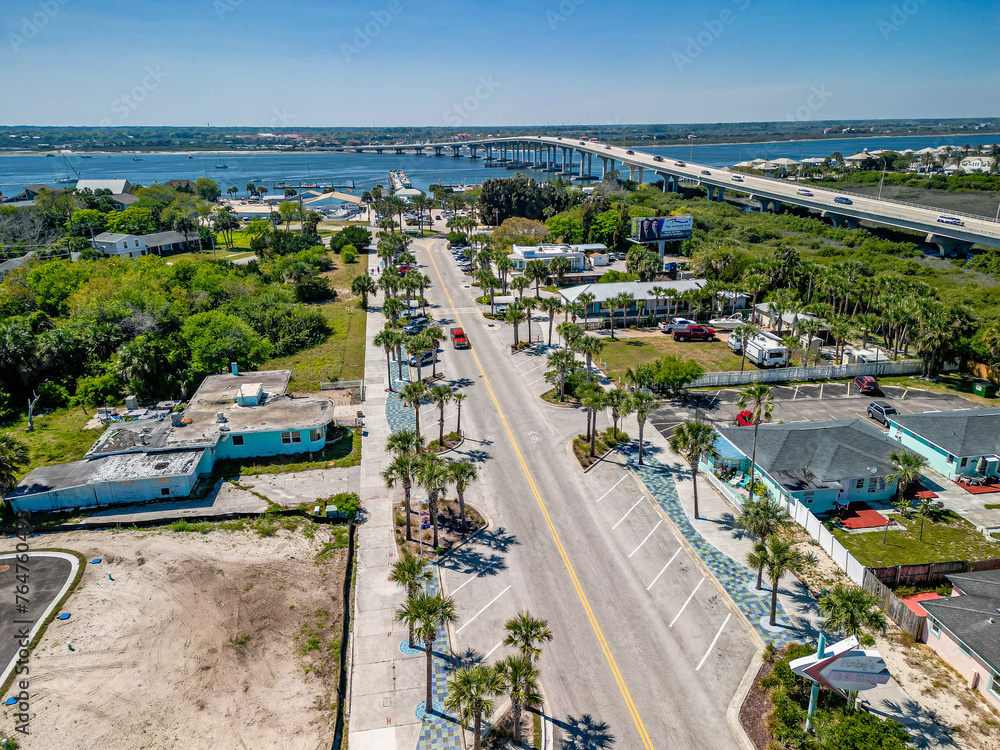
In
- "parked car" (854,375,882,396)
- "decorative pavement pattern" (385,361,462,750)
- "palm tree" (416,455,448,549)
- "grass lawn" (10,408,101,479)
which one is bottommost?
"decorative pavement pattern" (385,361,462,750)

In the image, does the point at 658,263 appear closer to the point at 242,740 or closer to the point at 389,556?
the point at 389,556

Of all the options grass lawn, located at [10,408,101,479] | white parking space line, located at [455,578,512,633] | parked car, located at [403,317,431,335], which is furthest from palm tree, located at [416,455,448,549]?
parked car, located at [403,317,431,335]

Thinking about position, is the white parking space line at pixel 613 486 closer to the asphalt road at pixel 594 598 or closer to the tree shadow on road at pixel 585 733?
the asphalt road at pixel 594 598

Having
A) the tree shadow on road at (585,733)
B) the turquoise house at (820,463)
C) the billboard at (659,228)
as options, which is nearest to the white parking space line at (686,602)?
the tree shadow on road at (585,733)

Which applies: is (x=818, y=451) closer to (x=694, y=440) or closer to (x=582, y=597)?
(x=694, y=440)

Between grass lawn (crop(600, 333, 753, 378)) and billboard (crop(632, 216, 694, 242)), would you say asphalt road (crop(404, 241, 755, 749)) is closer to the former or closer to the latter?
grass lawn (crop(600, 333, 753, 378))

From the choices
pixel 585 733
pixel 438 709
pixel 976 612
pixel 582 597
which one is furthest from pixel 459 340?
pixel 976 612

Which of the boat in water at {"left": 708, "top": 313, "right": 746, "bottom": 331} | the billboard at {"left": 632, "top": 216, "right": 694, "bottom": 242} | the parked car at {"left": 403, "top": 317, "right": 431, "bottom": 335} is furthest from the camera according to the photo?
the billboard at {"left": 632, "top": 216, "right": 694, "bottom": 242}

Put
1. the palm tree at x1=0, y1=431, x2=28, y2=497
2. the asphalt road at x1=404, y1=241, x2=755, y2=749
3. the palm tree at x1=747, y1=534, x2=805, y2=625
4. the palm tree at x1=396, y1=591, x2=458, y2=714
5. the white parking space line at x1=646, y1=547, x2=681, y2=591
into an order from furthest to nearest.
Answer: the palm tree at x1=0, y1=431, x2=28, y2=497
the white parking space line at x1=646, y1=547, x2=681, y2=591
the palm tree at x1=747, y1=534, x2=805, y2=625
the asphalt road at x1=404, y1=241, x2=755, y2=749
the palm tree at x1=396, y1=591, x2=458, y2=714

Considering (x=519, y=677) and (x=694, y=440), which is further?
(x=694, y=440)
